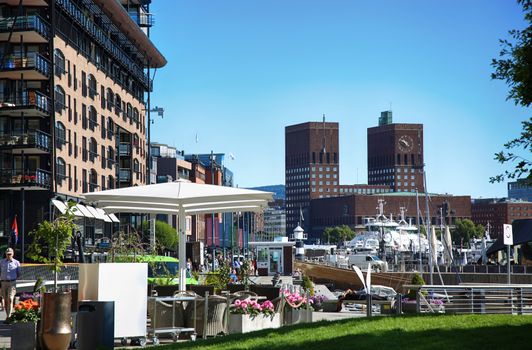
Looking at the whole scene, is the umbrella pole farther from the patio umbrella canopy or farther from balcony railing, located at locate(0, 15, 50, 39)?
balcony railing, located at locate(0, 15, 50, 39)

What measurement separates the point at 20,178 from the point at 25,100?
4.88 meters

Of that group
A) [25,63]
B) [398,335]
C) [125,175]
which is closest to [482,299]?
[398,335]

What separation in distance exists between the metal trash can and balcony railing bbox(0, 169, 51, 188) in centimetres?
4627

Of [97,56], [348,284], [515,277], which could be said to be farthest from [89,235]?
[515,277]

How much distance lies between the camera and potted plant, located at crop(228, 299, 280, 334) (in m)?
19.8

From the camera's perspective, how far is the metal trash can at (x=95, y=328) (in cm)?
1555

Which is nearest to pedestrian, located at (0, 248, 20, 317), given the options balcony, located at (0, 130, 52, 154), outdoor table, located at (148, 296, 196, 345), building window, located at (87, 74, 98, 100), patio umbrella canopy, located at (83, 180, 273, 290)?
patio umbrella canopy, located at (83, 180, 273, 290)

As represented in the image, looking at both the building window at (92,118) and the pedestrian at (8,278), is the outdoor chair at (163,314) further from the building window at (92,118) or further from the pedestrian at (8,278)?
the building window at (92,118)

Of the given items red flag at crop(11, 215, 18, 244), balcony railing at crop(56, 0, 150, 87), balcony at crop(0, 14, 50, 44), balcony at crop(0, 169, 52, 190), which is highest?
balcony railing at crop(56, 0, 150, 87)

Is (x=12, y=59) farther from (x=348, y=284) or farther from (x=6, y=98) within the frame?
(x=348, y=284)

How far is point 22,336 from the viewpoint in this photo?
16594 mm

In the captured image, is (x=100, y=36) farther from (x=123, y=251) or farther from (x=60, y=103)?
(x=123, y=251)

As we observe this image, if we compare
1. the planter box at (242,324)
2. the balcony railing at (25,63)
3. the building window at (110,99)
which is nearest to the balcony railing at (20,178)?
the balcony railing at (25,63)

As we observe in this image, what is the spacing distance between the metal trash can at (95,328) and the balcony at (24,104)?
46.9 metres
